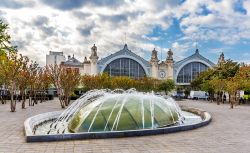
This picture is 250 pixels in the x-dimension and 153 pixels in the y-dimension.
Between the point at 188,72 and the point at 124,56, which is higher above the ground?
the point at 124,56

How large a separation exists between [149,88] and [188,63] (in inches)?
1232

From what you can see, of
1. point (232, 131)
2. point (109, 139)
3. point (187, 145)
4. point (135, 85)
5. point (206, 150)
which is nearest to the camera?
point (206, 150)

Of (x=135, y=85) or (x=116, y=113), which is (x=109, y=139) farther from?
(x=135, y=85)

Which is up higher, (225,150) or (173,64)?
(173,64)

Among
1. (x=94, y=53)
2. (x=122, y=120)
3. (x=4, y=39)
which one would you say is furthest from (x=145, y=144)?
(x=94, y=53)

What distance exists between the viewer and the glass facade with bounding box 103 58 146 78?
97.1 meters

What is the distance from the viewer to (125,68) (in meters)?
98.6

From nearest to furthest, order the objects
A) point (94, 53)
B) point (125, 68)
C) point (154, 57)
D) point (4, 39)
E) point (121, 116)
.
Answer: point (121, 116) < point (4, 39) < point (94, 53) < point (125, 68) < point (154, 57)

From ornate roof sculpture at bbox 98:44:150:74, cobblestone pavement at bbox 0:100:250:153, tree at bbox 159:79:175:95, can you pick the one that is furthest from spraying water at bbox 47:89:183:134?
ornate roof sculpture at bbox 98:44:150:74

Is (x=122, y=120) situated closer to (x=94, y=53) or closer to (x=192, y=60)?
(x=94, y=53)

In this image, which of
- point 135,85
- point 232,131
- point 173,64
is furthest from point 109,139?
point 173,64

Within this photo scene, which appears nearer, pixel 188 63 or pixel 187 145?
pixel 187 145

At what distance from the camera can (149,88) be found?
257 feet

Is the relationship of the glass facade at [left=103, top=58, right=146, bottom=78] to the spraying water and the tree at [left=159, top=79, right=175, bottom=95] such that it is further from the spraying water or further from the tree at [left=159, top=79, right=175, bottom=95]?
the spraying water
